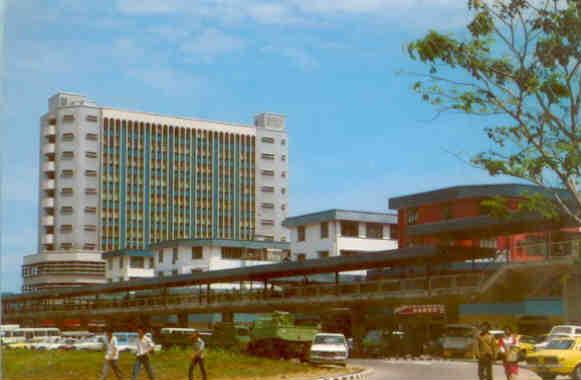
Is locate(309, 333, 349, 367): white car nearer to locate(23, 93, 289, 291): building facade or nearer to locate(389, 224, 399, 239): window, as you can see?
locate(389, 224, 399, 239): window

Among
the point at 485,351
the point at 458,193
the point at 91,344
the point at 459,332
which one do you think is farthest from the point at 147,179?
the point at 485,351

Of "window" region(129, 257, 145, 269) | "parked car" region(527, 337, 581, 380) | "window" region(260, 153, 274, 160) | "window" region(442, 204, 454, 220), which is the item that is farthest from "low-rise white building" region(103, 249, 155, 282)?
"parked car" region(527, 337, 581, 380)

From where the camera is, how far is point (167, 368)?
108 feet

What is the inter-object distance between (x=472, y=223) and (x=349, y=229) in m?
21.9

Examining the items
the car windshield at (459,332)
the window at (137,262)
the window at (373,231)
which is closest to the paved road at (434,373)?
the car windshield at (459,332)

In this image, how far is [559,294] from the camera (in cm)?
4988

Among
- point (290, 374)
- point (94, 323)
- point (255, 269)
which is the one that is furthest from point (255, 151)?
point (290, 374)

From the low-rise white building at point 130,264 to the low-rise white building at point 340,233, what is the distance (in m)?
26.4

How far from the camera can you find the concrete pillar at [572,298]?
46.4m

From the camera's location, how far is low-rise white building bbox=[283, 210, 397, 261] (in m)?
81.3

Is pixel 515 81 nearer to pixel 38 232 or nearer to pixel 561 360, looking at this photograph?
pixel 561 360

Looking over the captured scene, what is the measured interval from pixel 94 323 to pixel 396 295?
50.7 m

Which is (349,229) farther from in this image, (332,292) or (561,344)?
(561,344)

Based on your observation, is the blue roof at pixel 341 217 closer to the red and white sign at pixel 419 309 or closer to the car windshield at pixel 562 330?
the red and white sign at pixel 419 309
